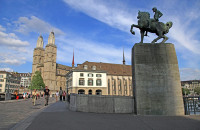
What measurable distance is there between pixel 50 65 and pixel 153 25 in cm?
8549

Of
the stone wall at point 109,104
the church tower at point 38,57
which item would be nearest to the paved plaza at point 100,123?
the stone wall at point 109,104

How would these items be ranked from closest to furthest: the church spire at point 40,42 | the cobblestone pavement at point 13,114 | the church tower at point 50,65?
1. the cobblestone pavement at point 13,114
2. the church tower at point 50,65
3. the church spire at point 40,42

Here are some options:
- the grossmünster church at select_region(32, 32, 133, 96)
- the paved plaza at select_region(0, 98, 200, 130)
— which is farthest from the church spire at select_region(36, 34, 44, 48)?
the paved plaza at select_region(0, 98, 200, 130)

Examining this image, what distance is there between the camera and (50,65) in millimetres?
88062

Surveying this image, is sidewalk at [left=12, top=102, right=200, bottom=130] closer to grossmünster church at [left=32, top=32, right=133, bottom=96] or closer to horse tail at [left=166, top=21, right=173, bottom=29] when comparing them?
horse tail at [left=166, top=21, right=173, bottom=29]

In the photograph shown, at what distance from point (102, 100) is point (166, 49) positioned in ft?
17.1

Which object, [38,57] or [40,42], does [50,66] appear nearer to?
[38,57]

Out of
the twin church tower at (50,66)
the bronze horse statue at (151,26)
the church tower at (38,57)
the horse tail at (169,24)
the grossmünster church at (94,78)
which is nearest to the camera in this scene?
the bronze horse statue at (151,26)

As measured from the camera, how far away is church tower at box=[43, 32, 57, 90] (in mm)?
86250

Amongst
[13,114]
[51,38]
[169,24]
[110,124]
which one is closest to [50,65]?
[51,38]

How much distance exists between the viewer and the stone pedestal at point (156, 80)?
324 inches

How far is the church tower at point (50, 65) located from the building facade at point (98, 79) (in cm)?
3763

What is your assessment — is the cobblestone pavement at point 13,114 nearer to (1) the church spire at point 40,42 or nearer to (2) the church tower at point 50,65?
(2) the church tower at point 50,65

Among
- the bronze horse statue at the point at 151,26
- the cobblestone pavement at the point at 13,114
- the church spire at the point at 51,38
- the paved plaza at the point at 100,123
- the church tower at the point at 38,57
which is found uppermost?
the church spire at the point at 51,38
